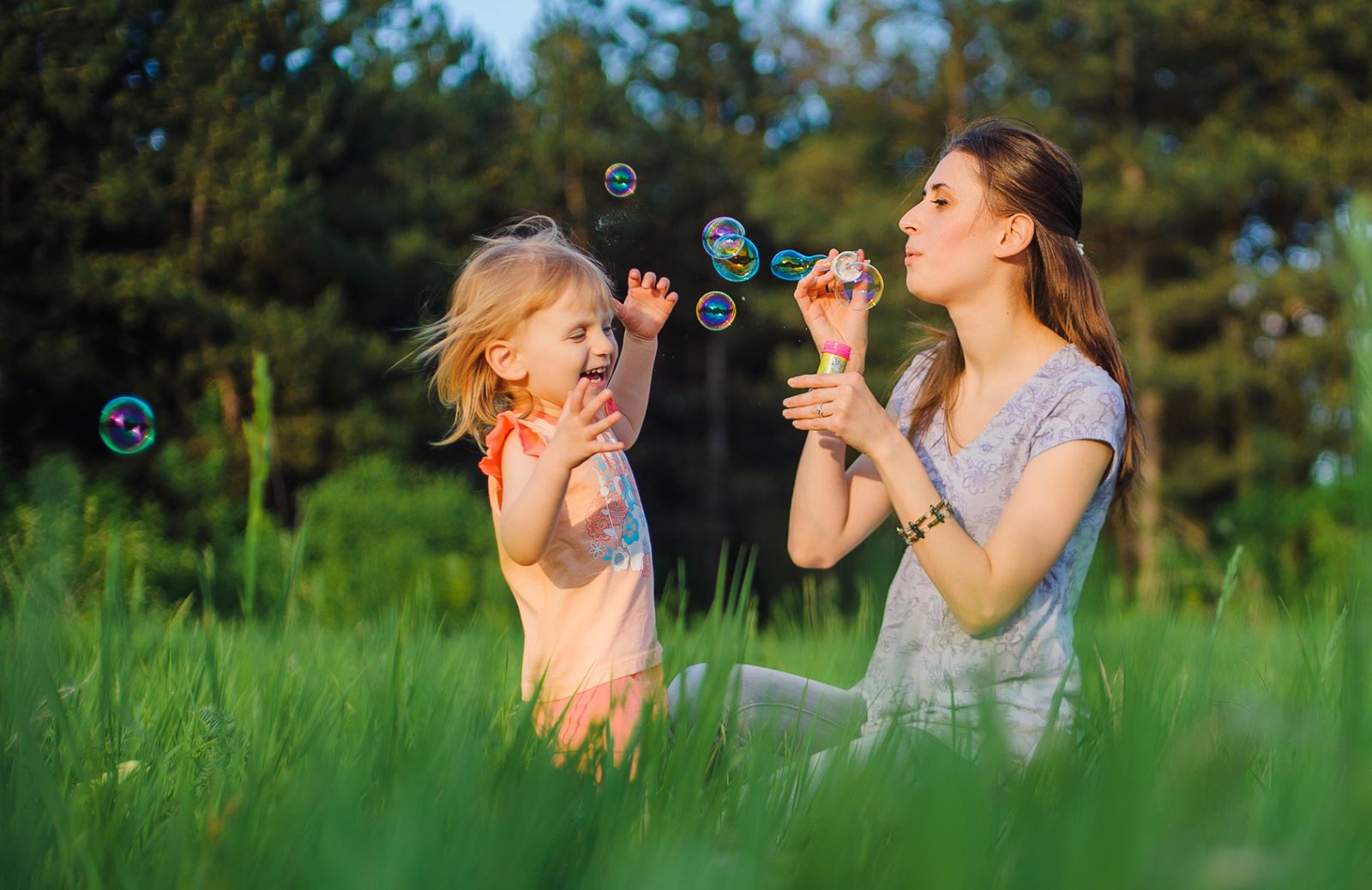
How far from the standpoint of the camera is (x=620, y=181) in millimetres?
3338

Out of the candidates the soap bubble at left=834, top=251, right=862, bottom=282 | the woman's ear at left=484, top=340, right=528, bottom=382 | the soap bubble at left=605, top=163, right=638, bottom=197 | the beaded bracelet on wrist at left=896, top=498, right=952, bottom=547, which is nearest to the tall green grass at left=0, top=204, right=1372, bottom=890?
the beaded bracelet on wrist at left=896, top=498, right=952, bottom=547

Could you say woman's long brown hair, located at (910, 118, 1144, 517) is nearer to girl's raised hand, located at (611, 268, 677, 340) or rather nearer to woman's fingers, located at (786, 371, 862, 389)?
woman's fingers, located at (786, 371, 862, 389)

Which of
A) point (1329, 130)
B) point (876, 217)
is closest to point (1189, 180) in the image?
point (1329, 130)

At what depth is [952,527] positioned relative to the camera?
2.13 m

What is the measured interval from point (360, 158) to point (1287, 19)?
560 inches

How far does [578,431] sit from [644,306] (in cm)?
69

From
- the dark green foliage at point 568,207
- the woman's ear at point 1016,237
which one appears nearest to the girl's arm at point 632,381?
the woman's ear at point 1016,237

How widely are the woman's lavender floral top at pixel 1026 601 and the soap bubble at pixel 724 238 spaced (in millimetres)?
1010

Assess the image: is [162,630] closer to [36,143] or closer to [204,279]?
[36,143]

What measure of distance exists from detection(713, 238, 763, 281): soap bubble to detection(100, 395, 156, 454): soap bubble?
161cm

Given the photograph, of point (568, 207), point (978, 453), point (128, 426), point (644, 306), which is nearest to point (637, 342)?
point (644, 306)

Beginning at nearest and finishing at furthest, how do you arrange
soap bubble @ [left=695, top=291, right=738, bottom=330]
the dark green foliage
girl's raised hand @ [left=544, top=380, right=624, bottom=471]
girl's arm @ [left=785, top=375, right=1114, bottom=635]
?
1. girl's raised hand @ [left=544, top=380, right=624, bottom=471]
2. girl's arm @ [left=785, top=375, right=1114, bottom=635]
3. soap bubble @ [left=695, top=291, right=738, bottom=330]
4. the dark green foliage

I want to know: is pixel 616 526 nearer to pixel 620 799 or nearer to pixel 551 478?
pixel 551 478

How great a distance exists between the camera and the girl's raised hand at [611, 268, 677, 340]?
104 inches
